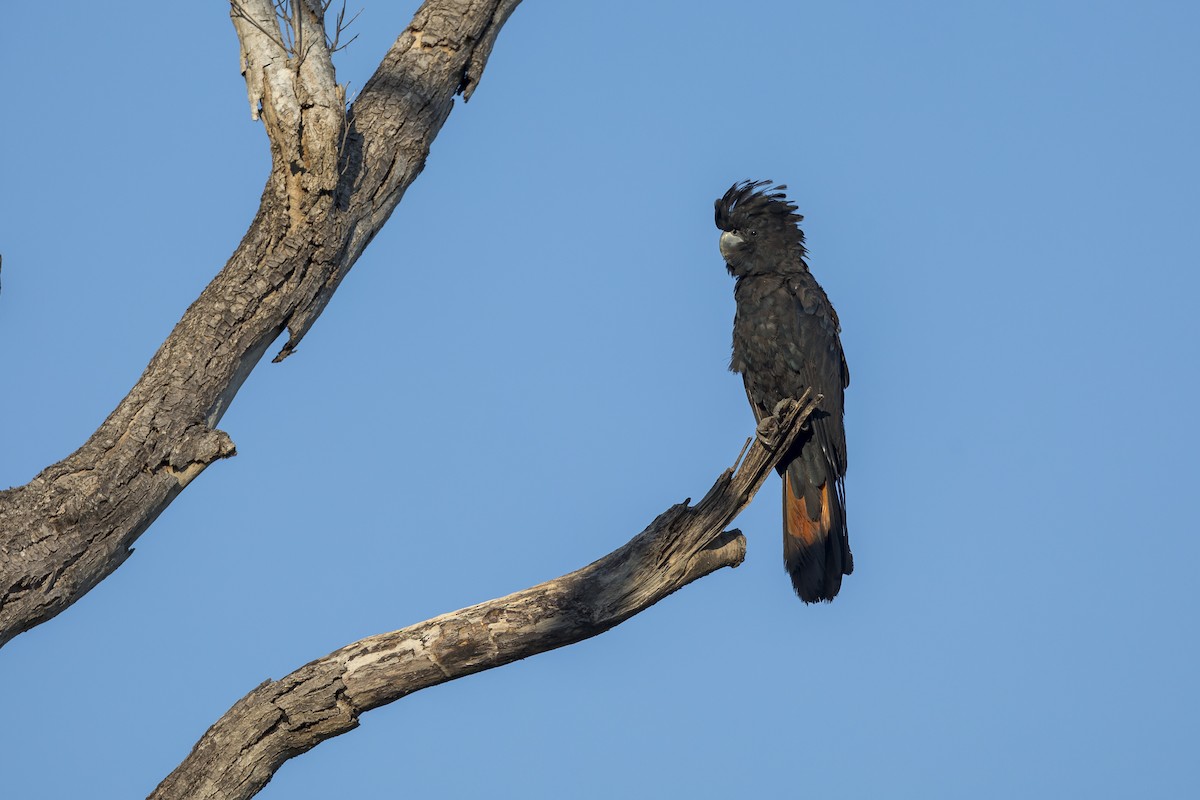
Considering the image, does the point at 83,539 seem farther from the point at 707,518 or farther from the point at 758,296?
the point at 758,296

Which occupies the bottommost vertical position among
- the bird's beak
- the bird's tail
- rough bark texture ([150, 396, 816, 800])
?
rough bark texture ([150, 396, 816, 800])

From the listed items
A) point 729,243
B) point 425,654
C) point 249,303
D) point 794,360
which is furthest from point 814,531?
point 249,303

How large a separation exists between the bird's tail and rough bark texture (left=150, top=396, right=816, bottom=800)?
190 cm

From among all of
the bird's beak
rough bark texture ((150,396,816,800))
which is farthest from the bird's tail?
rough bark texture ((150,396,816,800))

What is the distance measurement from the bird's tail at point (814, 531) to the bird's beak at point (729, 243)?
1.38 metres

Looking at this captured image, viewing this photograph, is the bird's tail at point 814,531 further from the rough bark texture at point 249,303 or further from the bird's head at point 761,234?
the rough bark texture at point 249,303

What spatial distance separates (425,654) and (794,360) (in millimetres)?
3391

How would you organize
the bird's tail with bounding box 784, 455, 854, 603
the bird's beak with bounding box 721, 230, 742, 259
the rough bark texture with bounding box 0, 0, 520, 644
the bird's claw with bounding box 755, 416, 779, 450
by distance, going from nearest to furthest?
the rough bark texture with bounding box 0, 0, 520, 644 → the bird's claw with bounding box 755, 416, 779, 450 → the bird's tail with bounding box 784, 455, 854, 603 → the bird's beak with bounding box 721, 230, 742, 259

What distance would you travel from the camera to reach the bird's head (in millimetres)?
6777

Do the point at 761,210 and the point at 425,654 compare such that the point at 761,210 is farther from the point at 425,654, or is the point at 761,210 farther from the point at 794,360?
the point at 425,654

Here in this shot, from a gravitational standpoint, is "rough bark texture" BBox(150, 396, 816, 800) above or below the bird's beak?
below

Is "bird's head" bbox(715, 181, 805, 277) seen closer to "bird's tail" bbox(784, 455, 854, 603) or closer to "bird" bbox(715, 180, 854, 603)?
"bird" bbox(715, 180, 854, 603)

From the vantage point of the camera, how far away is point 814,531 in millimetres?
6121

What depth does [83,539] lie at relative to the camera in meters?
3.66
